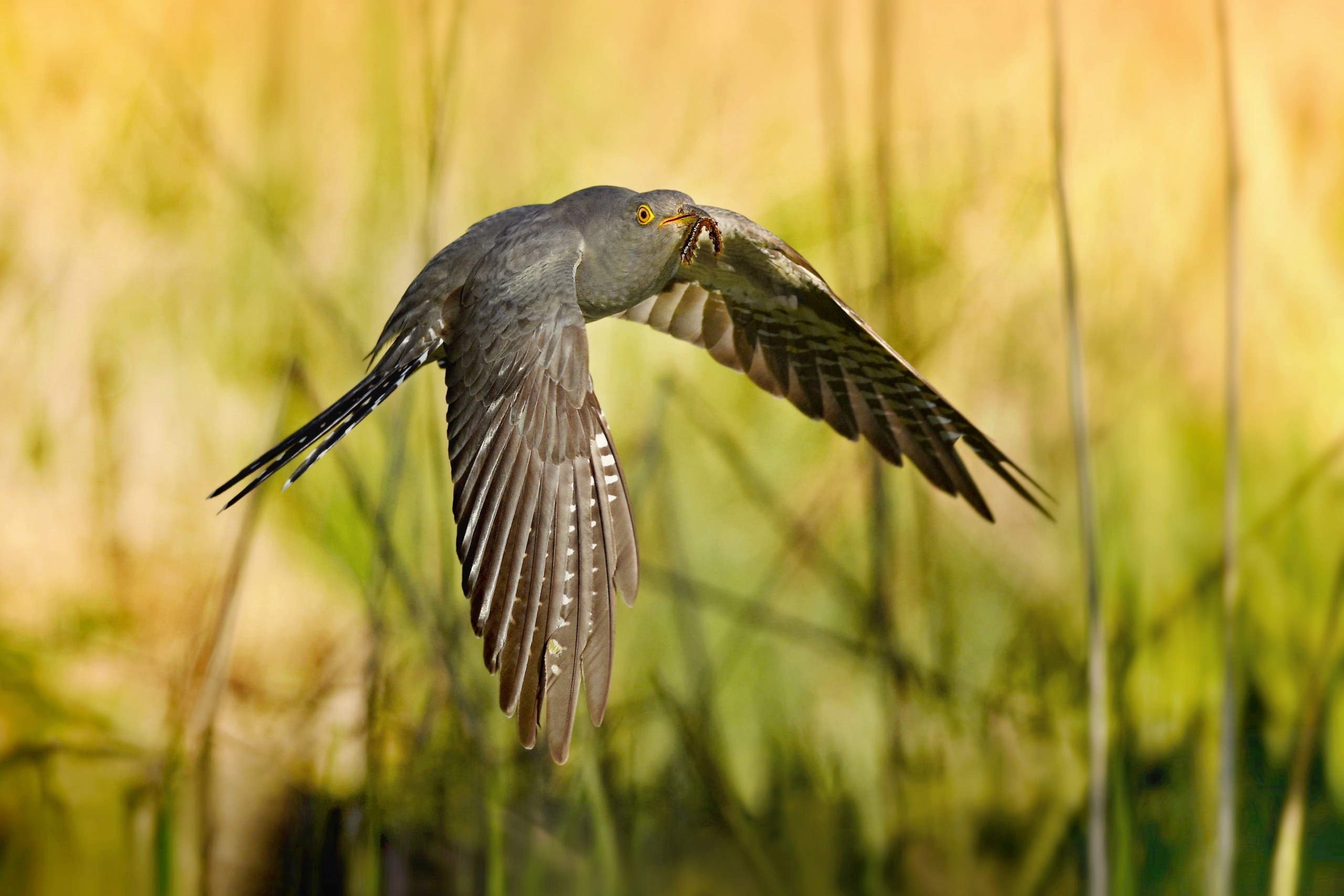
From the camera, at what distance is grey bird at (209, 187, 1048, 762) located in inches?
39.3

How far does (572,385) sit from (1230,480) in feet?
5.35

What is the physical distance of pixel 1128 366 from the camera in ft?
6.92

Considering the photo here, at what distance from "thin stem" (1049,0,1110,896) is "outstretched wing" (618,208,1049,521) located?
1.51 feet

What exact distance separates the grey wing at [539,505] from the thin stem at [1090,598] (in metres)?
1.25

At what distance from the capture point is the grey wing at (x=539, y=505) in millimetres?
986

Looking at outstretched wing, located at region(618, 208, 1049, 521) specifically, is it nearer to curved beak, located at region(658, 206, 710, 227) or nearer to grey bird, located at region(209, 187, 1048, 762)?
grey bird, located at region(209, 187, 1048, 762)

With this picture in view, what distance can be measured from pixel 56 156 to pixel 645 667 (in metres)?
1.69

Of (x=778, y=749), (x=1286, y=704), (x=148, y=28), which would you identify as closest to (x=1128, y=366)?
(x=1286, y=704)

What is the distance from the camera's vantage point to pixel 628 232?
1.29m

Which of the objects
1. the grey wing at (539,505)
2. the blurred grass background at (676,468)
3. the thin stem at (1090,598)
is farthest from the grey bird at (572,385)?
the thin stem at (1090,598)

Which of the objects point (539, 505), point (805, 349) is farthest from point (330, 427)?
point (805, 349)

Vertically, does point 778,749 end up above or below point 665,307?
below

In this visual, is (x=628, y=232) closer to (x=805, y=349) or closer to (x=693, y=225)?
(x=693, y=225)

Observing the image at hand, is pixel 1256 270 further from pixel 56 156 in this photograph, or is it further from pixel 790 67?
pixel 56 156
